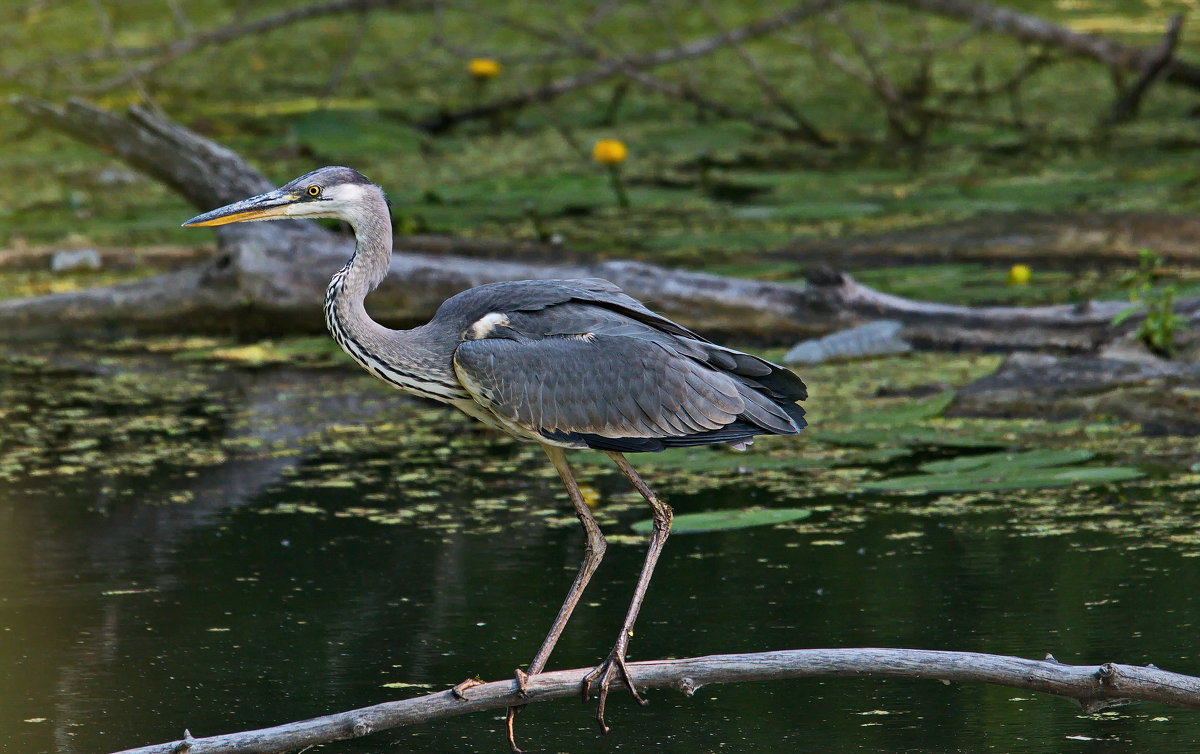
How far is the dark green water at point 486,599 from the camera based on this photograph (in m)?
3.56

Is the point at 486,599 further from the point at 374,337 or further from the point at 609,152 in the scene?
the point at 609,152

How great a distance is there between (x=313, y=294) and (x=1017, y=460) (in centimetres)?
352

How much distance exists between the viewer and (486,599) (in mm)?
4340

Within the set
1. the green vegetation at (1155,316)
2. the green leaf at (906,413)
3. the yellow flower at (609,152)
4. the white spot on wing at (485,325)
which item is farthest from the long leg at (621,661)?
the yellow flower at (609,152)

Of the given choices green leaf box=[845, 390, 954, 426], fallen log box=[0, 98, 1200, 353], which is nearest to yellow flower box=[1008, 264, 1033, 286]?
fallen log box=[0, 98, 1200, 353]

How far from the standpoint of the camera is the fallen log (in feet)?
21.9

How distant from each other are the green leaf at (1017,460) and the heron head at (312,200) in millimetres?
2293

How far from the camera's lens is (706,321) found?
697 centimetres

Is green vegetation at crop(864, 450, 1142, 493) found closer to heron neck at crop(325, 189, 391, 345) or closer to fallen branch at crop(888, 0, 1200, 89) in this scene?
heron neck at crop(325, 189, 391, 345)

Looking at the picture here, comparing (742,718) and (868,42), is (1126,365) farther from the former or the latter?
(868,42)

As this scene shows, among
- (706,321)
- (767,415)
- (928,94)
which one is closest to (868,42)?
(928,94)

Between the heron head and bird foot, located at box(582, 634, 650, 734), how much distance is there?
1229 millimetres

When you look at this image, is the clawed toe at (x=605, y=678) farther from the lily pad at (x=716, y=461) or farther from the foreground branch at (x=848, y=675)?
the lily pad at (x=716, y=461)

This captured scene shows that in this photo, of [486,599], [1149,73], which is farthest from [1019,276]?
[486,599]
